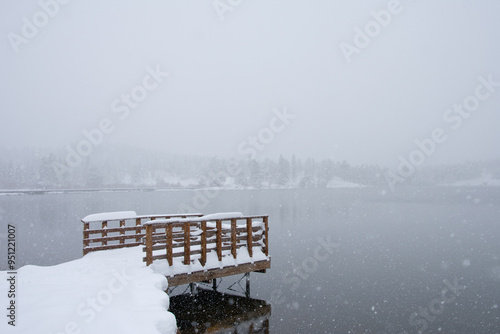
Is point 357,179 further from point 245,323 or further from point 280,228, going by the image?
point 245,323

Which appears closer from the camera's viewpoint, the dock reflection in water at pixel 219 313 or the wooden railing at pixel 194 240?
the wooden railing at pixel 194 240

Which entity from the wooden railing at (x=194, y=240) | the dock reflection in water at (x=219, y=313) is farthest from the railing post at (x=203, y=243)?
the dock reflection in water at (x=219, y=313)

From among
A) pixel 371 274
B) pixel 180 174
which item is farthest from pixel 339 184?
pixel 371 274

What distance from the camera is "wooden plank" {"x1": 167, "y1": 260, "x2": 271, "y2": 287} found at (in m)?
10.7

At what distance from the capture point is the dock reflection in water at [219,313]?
1109cm

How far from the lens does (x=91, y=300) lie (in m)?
7.68

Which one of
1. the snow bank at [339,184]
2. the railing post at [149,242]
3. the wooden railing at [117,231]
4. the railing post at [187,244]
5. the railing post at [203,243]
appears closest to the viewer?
the railing post at [149,242]

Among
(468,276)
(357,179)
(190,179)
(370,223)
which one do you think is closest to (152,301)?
(468,276)

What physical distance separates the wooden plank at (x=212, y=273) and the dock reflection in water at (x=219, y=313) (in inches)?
Result: 63.2

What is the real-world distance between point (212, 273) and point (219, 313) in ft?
6.60

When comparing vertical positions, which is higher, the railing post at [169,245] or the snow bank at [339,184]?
the railing post at [169,245]

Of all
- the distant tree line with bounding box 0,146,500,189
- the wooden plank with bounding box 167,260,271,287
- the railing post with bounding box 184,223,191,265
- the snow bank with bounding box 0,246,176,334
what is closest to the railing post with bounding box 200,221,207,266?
the wooden plank with bounding box 167,260,271,287

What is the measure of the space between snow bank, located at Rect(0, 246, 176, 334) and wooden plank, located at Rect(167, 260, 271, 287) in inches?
42.1

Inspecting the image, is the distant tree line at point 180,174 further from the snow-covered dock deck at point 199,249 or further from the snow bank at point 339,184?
the snow-covered dock deck at point 199,249
